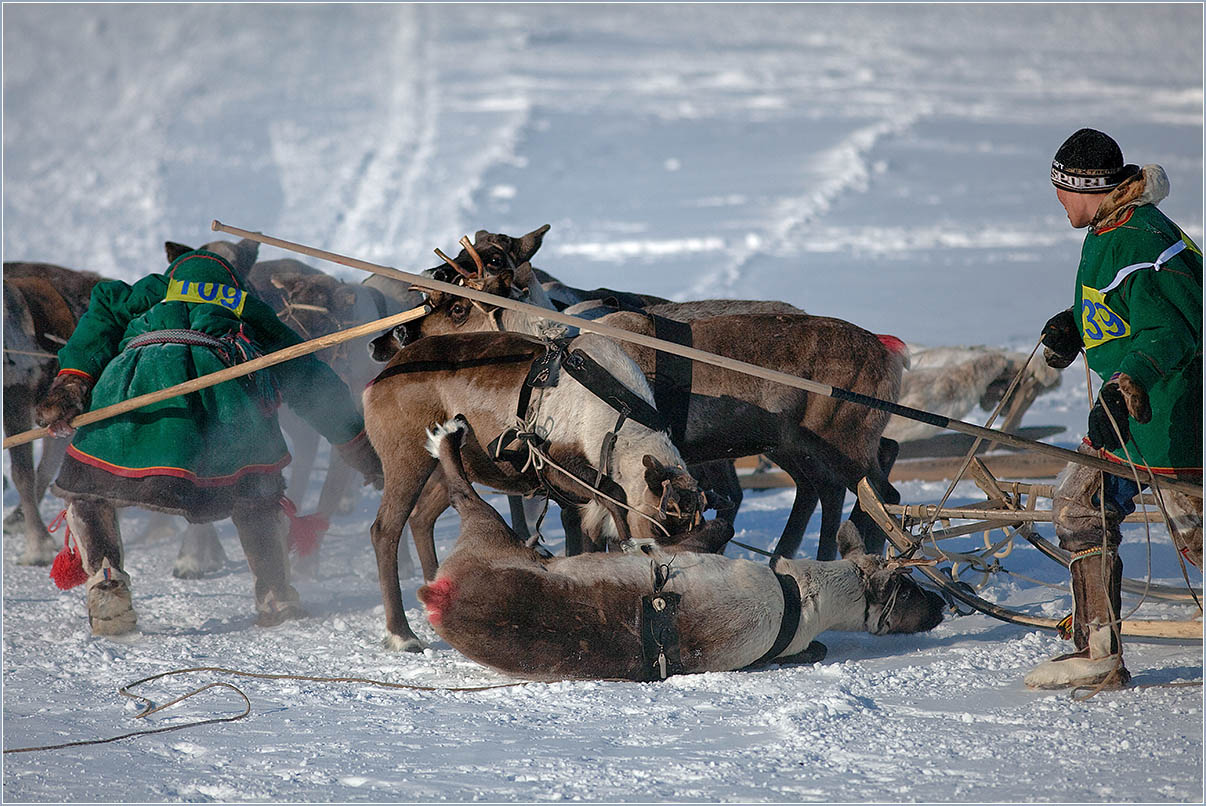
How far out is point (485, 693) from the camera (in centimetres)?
409

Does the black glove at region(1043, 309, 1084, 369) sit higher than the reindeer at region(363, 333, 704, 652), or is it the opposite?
the black glove at region(1043, 309, 1084, 369)

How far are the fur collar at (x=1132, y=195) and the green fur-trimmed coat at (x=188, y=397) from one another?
3181mm

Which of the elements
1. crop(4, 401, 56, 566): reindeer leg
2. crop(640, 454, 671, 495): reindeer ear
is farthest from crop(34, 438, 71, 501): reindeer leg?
crop(640, 454, 671, 495): reindeer ear

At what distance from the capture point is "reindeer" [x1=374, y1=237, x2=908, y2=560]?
4926 mm

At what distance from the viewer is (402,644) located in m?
4.74

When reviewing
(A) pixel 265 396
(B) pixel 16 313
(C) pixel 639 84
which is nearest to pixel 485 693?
(A) pixel 265 396

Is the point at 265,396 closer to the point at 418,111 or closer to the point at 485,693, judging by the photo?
the point at 485,693

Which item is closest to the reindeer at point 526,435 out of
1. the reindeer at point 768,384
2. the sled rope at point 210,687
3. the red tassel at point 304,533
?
the reindeer at point 768,384

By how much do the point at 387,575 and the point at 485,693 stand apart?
969 millimetres

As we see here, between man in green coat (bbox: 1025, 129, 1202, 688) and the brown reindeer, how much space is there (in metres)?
5.00

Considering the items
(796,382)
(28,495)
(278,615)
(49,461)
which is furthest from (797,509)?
(49,461)

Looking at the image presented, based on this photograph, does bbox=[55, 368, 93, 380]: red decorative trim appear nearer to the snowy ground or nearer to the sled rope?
the snowy ground

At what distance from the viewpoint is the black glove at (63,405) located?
4.89 metres

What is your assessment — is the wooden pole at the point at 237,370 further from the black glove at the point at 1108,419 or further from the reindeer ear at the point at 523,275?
the black glove at the point at 1108,419
